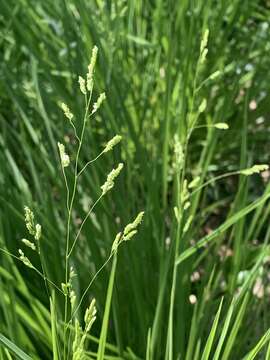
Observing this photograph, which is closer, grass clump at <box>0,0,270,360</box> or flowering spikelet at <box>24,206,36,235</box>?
flowering spikelet at <box>24,206,36,235</box>

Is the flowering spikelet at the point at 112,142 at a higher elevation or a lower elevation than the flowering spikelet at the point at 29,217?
higher

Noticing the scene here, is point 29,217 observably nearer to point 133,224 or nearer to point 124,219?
point 133,224

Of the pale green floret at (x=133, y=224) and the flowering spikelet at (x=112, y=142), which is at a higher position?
the flowering spikelet at (x=112, y=142)

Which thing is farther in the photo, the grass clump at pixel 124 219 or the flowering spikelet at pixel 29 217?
the grass clump at pixel 124 219

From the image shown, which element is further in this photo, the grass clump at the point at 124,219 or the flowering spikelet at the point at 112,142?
the grass clump at the point at 124,219

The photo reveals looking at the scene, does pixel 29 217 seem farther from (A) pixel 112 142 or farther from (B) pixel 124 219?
(B) pixel 124 219

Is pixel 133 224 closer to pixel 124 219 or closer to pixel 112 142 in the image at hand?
pixel 112 142

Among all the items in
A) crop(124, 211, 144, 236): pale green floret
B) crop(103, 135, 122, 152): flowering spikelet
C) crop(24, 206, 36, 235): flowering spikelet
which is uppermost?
crop(103, 135, 122, 152): flowering spikelet

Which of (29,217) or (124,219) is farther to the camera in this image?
(124,219)

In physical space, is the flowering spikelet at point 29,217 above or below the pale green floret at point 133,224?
above

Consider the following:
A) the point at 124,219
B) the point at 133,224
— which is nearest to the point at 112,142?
the point at 133,224

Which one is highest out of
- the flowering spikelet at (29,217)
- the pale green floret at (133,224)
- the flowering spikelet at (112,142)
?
the flowering spikelet at (112,142)

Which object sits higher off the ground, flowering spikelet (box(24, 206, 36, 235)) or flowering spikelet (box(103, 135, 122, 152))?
flowering spikelet (box(103, 135, 122, 152))
